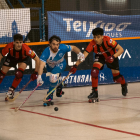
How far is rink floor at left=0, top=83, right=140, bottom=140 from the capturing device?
4.25 meters

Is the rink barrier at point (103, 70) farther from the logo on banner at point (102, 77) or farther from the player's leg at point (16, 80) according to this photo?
the player's leg at point (16, 80)

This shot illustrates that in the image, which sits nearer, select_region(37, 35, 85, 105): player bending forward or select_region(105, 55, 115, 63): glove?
select_region(37, 35, 85, 105): player bending forward

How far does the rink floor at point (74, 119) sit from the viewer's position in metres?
4.25

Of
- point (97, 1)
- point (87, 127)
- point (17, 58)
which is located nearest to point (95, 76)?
point (17, 58)

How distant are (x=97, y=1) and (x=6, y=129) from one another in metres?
12.2

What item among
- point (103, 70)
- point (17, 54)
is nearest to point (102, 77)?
point (103, 70)

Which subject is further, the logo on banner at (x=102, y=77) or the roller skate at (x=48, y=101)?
the logo on banner at (x=102, y=77)

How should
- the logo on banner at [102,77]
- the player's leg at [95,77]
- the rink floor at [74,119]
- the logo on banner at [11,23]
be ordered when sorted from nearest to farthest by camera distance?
the rink floor at [74,119] < the player's leg at [95,77] < the logo on banner at [11,23] < the logo on banner at [102,77]

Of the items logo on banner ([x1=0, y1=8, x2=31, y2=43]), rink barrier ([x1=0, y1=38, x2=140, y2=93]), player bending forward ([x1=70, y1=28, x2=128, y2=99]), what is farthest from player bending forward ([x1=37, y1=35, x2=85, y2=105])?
logo on banner ([x1=0, y1=8, x2=31, y2=43])

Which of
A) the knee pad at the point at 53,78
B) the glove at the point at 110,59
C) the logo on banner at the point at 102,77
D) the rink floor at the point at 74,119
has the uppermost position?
the glove at the point at 110,59

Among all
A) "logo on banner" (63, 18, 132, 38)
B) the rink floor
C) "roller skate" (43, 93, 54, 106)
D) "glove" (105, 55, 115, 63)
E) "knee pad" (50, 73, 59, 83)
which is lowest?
the rink floor

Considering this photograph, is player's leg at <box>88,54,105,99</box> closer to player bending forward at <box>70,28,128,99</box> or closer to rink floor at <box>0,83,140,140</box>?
player bending forward at <box>70,28,128,99</box>

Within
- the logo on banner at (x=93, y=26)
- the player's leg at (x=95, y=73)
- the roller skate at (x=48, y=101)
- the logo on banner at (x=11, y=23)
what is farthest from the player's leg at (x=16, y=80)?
the logo on banner at (x=93, y=26)

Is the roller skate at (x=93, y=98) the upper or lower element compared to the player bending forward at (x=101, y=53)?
lower
